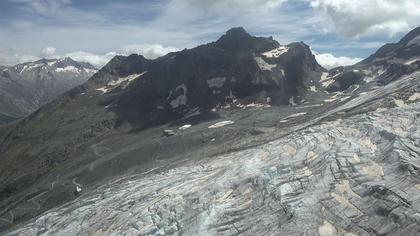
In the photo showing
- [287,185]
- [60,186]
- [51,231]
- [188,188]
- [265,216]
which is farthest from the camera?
[60,186]

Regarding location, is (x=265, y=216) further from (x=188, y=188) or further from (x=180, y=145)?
(x=180, y=145)

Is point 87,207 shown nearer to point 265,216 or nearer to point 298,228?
point 265,216

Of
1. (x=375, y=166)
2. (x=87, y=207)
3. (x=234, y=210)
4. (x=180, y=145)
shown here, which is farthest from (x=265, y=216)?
(x=180, y=145)

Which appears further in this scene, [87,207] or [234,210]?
[87,207]

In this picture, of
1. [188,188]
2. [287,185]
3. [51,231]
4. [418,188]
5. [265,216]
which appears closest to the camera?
[418,188]

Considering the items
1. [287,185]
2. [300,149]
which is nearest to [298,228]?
[287,185]

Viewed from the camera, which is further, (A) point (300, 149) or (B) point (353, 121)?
(B) point (353, 121)

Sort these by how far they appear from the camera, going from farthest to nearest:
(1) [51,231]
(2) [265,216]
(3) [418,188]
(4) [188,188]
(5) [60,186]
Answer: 1. (5) [60,186]
2. (1) [51,231]
3. (4) [188,188]
4. (2) [265,216]
5. (3) [418,188]

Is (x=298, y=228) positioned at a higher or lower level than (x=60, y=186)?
higher

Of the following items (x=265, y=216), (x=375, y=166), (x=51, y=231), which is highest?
(x=375, y=166)

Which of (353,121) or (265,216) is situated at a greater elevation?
(353,121)
